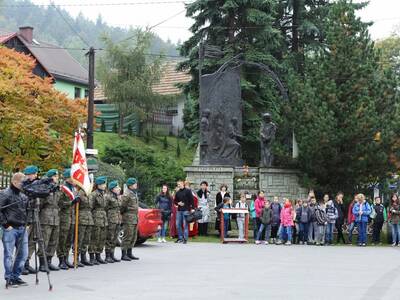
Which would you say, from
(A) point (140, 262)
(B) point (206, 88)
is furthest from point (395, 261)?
(B) point (206, 88)

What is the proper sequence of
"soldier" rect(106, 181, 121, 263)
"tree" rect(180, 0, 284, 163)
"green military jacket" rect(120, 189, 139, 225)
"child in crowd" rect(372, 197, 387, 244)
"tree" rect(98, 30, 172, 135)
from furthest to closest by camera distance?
"tree" rect(98, 30, 172, 135) < "tree" rect(180, 0, 284, 163) < "child in crowd" rect(372, 197, 387, 244) < "green military jacket" rect(120, 189, 139, 225) < "soldier" rect(106, 181, 121, 263)

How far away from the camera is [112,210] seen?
15227 mm

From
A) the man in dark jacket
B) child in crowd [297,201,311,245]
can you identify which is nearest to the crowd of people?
the man in dark jacket

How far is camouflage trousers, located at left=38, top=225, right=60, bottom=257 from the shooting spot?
1294 centimetres

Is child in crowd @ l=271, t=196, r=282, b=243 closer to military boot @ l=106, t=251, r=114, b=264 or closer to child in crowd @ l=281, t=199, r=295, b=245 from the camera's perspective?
child in crowd @ l=281, t=199, r=295, b=245

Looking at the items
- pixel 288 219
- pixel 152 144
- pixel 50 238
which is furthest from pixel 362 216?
pixel 152 144

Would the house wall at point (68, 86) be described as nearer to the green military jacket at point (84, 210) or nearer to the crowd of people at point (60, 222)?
the crowd of people at point (60, 222)

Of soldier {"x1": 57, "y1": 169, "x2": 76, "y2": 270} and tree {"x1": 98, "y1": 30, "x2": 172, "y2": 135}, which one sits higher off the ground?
tree {"x1": 98, "y1": 30, "x2": 172, "y2": 135}

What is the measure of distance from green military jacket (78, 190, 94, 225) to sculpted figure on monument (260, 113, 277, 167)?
1282cm

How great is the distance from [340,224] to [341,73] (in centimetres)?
569

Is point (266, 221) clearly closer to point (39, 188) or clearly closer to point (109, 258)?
point (109, 258)

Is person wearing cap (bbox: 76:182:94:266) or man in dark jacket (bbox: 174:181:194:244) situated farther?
man in dark jacket (bbox: 174:181:194:244)

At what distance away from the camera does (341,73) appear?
25422 mm

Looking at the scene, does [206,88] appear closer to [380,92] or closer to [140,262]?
[380,92]
